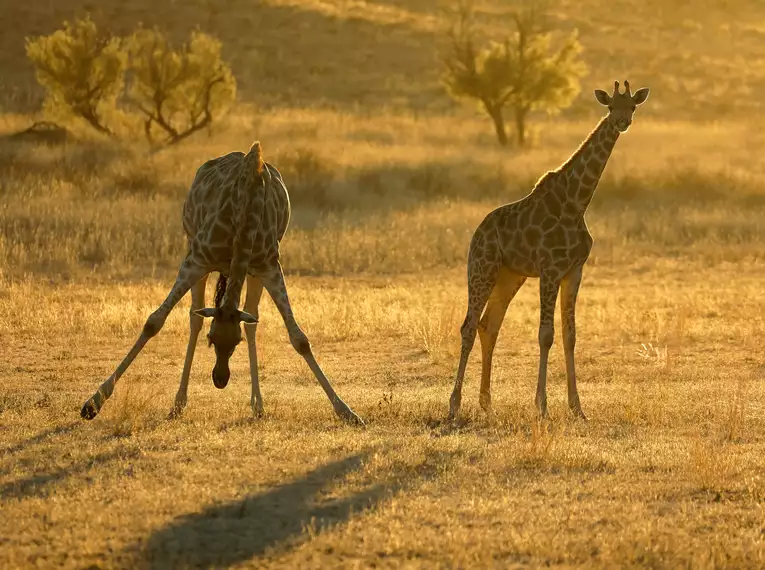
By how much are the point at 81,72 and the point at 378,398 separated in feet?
98.7

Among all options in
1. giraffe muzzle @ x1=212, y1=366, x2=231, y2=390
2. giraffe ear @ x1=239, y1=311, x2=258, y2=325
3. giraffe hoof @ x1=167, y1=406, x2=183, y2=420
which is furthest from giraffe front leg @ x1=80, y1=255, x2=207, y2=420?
giraffe muzzle @ x1=212, y1=366, x2=231, y2=390

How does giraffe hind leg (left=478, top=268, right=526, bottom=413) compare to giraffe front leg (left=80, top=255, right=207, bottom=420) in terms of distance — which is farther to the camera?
giraffe hind leg (left=478, top=268, right=526, bottom=413)

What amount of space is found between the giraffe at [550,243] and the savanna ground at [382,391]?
556 millimetres

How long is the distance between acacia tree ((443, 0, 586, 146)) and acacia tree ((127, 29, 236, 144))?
8.40 meters

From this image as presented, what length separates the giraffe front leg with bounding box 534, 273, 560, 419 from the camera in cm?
1038

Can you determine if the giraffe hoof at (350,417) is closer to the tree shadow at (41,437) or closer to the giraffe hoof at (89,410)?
the giraffe hoof at (89,410)

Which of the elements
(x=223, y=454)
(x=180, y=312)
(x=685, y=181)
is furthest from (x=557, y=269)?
(x=685, y=181)

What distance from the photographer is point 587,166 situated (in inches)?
424

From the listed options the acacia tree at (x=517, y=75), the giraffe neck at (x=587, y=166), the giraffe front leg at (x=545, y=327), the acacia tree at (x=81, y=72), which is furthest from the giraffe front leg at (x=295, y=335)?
the acacia tree at (x=517, y=75)

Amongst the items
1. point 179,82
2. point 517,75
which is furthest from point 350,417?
point 517,75

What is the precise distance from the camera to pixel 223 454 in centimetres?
862

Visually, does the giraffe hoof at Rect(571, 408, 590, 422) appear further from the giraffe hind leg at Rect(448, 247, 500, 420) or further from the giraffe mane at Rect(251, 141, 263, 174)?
the giraffe mane at Rect(251, 141, 263, 174)

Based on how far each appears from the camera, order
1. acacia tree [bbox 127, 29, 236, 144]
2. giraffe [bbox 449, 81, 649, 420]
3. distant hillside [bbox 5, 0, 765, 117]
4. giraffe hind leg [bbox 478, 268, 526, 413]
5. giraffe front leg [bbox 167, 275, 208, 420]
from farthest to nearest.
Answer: distant hillside [bbox 5, 0, 765, 117]
acacia tree [bbox 127, 29, 236, 144]
giraffe hind leg [bbox 478, 268, 526, 413]
giraffe [bbox 449, 81, 649, 420]
giraffe front leg [bbox 167, 275, 208, 420]

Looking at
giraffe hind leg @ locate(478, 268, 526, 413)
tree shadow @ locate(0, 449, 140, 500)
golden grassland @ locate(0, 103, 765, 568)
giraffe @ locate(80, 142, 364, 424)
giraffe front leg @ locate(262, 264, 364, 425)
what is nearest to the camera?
golden grassland @ locate(0, 103, 765, 568)
